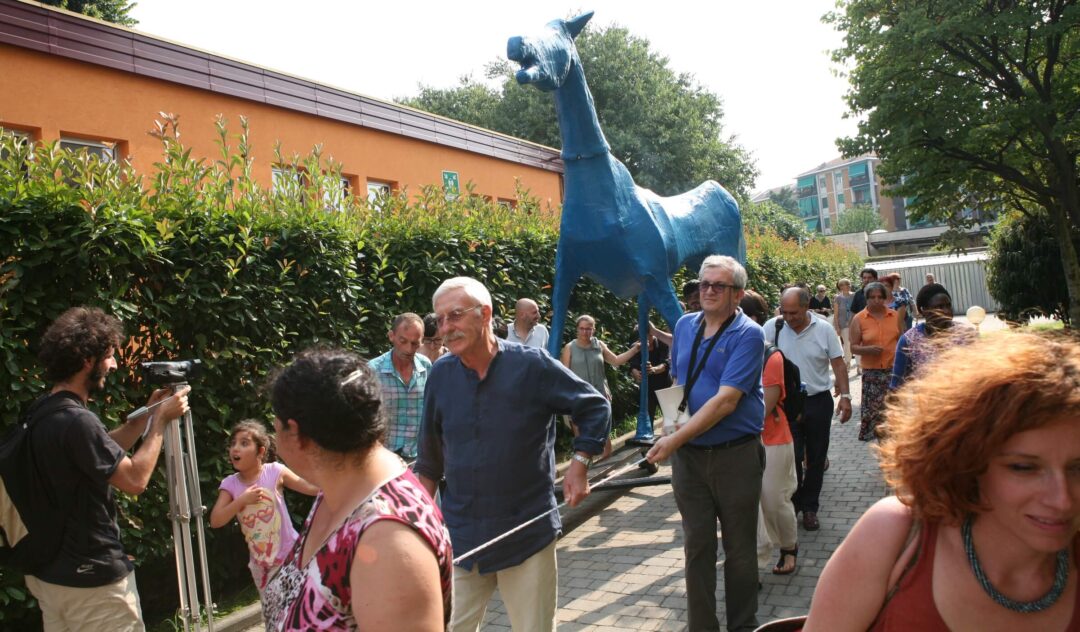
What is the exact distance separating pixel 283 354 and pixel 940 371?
4.68m

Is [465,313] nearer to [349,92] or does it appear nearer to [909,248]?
[349,92]

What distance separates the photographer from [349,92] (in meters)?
14.7

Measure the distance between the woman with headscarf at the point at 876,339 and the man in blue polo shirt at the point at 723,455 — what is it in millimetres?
3818

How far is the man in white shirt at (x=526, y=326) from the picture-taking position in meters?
7.18

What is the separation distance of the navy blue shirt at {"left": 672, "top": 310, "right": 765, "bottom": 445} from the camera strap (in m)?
0.02

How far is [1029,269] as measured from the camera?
17688 mm

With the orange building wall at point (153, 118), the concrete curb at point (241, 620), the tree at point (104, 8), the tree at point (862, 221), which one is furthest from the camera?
the tree at point (862, 221)

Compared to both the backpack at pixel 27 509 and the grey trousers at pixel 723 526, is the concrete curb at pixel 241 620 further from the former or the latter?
the grey trousers at pixel 723 526

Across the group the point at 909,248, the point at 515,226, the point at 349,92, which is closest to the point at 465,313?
the point at 515,226

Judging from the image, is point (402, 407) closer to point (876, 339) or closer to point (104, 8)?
point (876, 339)

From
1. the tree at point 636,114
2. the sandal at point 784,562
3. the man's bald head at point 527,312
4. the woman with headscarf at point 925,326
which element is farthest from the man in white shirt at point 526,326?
the tree at point 636,114

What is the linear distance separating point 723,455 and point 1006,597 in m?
2.44

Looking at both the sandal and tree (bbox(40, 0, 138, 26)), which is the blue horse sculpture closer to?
the sandal

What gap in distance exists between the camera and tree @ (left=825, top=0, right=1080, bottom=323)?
16.2 meters
